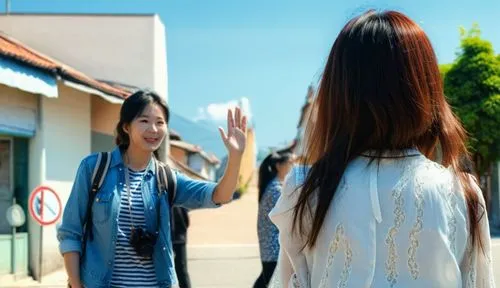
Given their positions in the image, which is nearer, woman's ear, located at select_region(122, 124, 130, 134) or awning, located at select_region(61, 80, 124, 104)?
woman's ear, located at select_region(122, 124, 130, 134)

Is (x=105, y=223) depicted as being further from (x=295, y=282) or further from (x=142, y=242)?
(x=295, y=282)

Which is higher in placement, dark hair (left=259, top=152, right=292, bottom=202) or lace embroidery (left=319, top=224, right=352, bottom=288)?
dark hair (left=259, top=152, right=292, bottom=202)

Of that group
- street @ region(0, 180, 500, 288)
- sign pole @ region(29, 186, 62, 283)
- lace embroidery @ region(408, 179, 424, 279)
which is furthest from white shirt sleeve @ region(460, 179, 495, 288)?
street @ region(0, 180, 500, 288)

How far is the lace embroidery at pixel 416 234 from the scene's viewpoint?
1.67m

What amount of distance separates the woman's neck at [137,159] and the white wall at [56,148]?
7808mm

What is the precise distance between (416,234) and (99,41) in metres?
14.0

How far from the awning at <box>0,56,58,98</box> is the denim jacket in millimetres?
6321

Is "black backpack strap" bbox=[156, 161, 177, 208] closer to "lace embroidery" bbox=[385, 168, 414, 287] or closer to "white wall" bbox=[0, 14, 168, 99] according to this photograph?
"lace embroidery" bbox=[385, 168, 414, 287]

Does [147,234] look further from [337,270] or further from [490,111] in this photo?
[490,111]

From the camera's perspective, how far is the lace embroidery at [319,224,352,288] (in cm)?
168

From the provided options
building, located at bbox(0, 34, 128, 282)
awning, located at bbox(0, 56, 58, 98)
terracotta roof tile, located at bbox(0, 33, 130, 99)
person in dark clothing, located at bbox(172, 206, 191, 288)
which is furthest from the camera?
building, located at bbox(0, 34, 128, 282)

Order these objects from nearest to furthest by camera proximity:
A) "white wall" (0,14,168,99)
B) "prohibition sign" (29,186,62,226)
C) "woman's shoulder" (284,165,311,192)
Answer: "woman's shoulder" (284,165,311,192), "prohibition sign" (29,186,62,226), "white wall" (0,14,168,99)

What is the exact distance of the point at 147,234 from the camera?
10.0ft

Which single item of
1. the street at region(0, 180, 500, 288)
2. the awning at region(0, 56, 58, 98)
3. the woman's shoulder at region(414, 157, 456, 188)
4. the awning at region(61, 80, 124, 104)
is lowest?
the street at region(0, 180, 500, 288)
